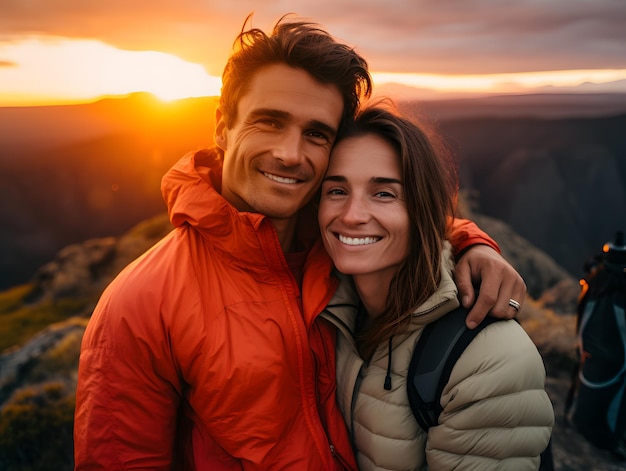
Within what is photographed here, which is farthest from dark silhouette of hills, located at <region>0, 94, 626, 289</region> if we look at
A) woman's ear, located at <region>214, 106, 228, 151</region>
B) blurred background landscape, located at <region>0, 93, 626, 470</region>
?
woman's ear, located at <region>214, 106, 228, 151</region>

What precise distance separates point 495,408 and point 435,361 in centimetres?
37

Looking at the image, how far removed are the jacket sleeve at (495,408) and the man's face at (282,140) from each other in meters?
1.48

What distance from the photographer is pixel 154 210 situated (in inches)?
1844

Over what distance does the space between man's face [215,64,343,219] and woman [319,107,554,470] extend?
16 cm

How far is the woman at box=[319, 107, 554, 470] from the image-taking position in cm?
221

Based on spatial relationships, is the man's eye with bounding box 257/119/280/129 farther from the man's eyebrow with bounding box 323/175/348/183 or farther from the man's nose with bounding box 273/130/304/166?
the man's eyebrow with bounding box 323/175/348/183

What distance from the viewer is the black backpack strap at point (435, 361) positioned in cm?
230

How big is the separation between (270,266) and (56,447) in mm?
4334

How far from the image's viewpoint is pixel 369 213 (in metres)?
2.66

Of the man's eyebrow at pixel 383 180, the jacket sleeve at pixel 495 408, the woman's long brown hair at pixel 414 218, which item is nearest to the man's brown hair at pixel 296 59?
the woman's long brown hair at pixel 414 218

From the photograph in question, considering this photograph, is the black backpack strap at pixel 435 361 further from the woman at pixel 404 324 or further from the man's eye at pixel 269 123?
the man's eye at pixel 269 123

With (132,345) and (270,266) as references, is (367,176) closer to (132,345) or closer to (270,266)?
(270,266)

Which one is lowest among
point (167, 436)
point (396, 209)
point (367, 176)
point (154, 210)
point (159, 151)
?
point (154, 210)

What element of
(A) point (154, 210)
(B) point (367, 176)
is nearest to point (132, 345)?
(B) point (367, 176)
